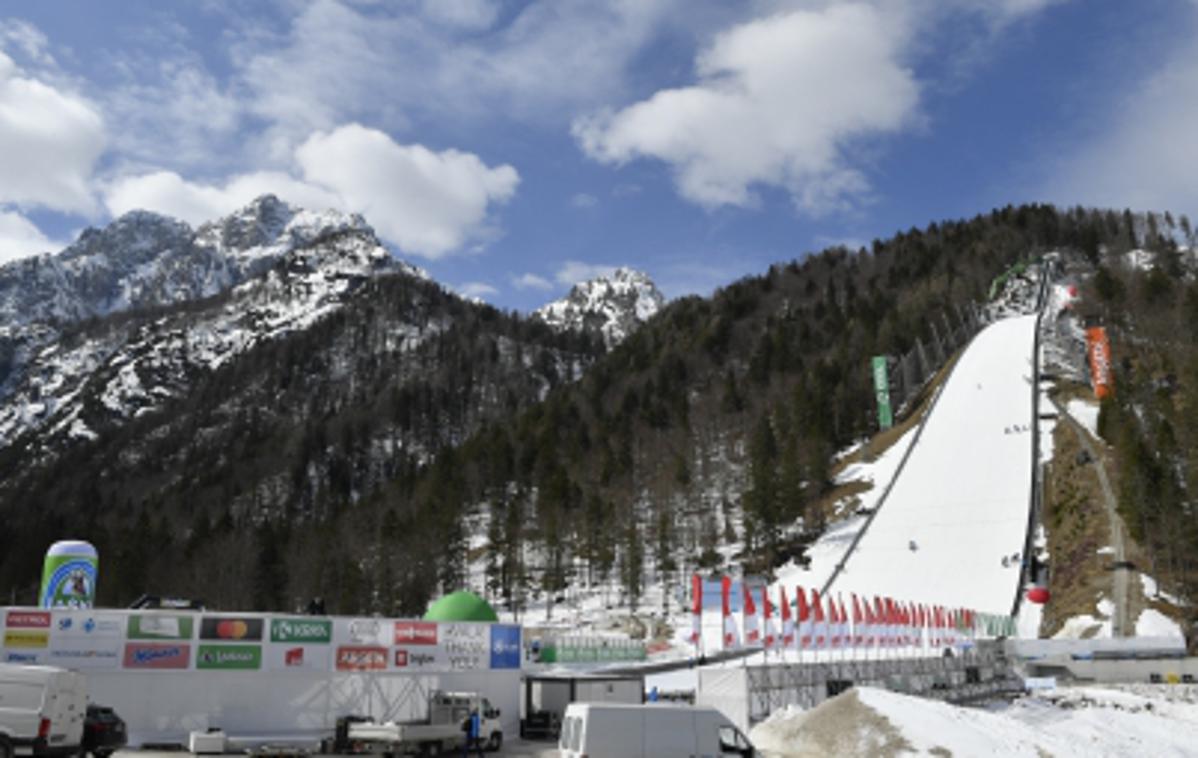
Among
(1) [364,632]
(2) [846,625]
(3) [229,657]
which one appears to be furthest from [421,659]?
(2) [846,625]

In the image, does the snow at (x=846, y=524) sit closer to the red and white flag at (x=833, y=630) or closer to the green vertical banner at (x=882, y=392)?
the green vertical banner at (x=882, y=392)

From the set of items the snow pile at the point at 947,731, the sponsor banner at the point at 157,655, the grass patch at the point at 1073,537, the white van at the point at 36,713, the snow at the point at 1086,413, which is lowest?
the snow pile at the point at 947,731

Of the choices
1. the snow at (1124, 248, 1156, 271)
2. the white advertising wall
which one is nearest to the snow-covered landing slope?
the white advertising wall

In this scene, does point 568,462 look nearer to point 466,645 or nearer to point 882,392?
point 882,392

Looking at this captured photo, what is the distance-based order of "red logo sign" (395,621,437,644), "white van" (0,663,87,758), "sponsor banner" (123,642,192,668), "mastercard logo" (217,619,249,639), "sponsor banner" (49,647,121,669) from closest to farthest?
"white van" (0,663,87,758)
"sponsor banner" (49,647,121,669)
"sponsor banner" (123,642,192,668)
"mastercard logo" (217,619,249,639)
"red logo sign" (395,621,437,644)

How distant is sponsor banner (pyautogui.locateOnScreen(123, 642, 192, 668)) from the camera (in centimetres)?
2203

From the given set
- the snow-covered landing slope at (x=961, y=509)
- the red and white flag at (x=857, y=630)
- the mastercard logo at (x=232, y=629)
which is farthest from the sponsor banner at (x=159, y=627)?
the snow-covered landing slope at (x=961, y=509)

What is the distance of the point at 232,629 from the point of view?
2319 centimetres

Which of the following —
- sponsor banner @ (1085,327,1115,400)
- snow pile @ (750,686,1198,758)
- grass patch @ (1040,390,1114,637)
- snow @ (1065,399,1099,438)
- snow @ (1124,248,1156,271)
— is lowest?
snow pile @ (750,686,1198,758)

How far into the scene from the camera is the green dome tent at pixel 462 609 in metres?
34.4

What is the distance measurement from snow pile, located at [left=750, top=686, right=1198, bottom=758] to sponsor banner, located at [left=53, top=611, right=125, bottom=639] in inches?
710

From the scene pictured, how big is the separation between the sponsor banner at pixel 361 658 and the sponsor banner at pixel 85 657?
5.69 m

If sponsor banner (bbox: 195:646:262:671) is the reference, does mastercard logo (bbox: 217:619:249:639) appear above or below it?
above

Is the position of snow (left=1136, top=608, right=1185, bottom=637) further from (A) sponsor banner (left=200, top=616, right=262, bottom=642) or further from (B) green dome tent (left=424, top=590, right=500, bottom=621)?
(A) sponsor banner (left=200, top=616, right=262, bottom=642)
